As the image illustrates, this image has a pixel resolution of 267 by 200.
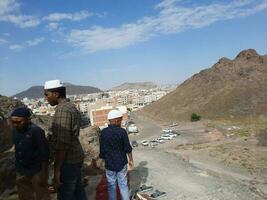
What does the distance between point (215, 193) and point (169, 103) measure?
102717mm

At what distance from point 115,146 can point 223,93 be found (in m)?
100

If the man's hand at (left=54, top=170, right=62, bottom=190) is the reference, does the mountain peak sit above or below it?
above

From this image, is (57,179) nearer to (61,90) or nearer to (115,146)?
(61,90)

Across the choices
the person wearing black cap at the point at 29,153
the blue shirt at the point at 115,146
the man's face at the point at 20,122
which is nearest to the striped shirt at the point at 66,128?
the person wearing black cap at the point at 29,153

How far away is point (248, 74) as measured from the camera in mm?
108875

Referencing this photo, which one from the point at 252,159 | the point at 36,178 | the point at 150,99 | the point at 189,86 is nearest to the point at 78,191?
the point at 36,178

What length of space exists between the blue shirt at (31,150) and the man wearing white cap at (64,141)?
182 mm

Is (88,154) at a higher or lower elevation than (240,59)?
lower

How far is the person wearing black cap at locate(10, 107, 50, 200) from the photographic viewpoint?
489 cm

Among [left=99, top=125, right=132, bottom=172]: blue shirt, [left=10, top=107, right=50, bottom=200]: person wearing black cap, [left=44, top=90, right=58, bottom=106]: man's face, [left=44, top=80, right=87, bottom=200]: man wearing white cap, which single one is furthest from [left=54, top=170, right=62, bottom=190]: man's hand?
[left=99, top=125, right=132, bottom=172]: blue shirt

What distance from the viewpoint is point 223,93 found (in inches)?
4072

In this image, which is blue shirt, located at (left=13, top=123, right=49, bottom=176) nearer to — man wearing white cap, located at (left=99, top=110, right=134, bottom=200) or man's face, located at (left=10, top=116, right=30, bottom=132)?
man's face, located at (left=10, top=116, right=30, bottom=132)

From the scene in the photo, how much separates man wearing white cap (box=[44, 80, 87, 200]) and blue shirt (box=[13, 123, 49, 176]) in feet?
0.60

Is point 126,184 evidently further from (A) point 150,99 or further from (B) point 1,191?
(A) point 150,99
